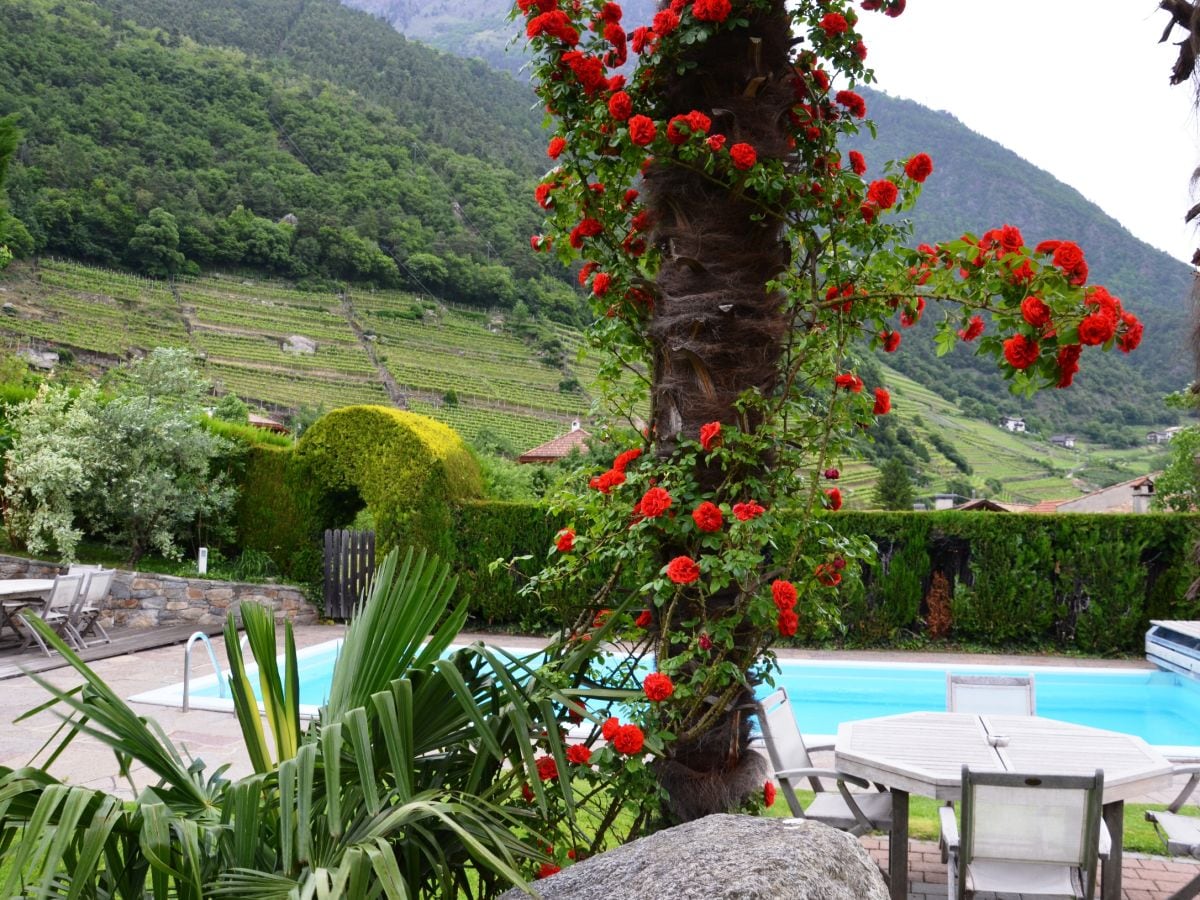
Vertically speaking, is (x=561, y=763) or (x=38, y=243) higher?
(x=38, y=243)

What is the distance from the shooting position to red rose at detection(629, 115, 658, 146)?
2375 mm

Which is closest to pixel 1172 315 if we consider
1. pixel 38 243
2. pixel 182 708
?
pixel 182 708

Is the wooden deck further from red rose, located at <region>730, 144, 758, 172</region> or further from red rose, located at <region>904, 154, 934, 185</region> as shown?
red rose, located at <region>904, 154, 934, 185</region>

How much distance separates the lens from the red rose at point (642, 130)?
2.38m

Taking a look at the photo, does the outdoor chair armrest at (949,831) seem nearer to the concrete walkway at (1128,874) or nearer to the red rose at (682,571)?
the concrete walkway at (1128,874)

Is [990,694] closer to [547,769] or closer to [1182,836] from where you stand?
[1182,836]

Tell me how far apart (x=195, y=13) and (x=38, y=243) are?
3450cm

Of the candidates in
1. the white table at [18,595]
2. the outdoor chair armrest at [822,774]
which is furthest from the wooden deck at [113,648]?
the outdoor chair armrest at [822,774]

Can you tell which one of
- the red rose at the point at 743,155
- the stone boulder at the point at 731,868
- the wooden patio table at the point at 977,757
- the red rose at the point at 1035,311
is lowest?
the wooden patio table at the point at 977,757

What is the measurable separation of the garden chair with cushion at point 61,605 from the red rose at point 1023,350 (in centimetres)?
858

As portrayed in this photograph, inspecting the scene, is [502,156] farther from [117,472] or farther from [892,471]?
[117,472]

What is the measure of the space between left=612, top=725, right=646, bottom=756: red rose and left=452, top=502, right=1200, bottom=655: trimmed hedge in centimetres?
780

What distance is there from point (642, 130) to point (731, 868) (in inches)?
67.8

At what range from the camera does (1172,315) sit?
3972cm
